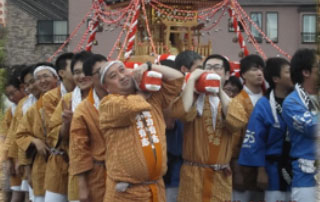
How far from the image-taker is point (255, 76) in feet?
14.3

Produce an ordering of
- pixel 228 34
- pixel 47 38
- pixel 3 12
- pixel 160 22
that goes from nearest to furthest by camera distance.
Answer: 1. pixel 3 12
2. pixel 47 38
3. pixel 160 22
4. pixel 228 34

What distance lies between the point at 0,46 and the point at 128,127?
932mm

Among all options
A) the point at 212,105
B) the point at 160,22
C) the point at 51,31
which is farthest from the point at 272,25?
the point at 212,105

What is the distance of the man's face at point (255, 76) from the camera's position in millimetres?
4359

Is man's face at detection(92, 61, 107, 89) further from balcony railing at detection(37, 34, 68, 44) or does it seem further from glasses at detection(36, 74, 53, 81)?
balcony railing at detection(37, 34, 68, 44)

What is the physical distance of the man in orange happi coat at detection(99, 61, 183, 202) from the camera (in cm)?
308

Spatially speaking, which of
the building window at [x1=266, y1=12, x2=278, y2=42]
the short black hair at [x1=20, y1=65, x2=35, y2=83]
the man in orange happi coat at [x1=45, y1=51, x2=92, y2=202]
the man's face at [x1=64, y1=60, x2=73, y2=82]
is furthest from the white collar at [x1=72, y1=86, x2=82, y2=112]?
the building window at [x1=266, y1=12, x2=278, y2=42]

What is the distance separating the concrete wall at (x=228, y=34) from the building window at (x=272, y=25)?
155mm

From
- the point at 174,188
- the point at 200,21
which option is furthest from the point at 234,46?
the point at 174,188

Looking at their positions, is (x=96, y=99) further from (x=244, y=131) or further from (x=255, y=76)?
(x=255, y=76)

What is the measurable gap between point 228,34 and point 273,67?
10.5 m

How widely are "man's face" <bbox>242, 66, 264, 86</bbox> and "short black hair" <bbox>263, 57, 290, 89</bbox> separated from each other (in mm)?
203

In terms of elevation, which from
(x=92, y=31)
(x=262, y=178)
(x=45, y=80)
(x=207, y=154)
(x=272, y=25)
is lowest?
(x=262, y=178)

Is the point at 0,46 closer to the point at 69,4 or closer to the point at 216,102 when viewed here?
the point at 216,102
